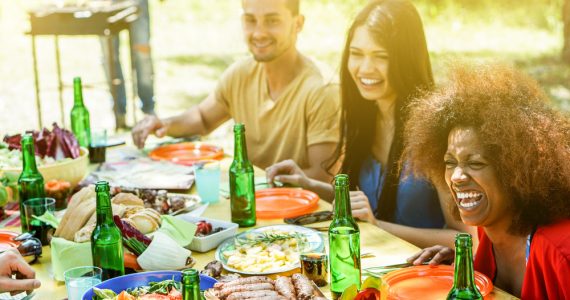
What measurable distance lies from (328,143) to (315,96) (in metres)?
0.27

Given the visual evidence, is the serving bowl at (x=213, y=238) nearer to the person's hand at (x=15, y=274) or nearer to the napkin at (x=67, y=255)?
the napkin at (x=67, y=255)

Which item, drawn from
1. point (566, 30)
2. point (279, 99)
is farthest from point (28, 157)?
point (566, 30)

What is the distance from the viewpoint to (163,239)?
2.15 m

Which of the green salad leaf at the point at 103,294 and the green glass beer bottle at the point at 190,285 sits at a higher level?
the green glass beer bottle at the point at 190,285

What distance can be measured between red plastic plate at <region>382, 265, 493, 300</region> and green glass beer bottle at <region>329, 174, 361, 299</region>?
0.10 meters

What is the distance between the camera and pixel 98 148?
3631mm

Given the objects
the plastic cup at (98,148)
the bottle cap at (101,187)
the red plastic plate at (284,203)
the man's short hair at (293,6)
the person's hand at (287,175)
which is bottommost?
the red plastic plate at (284,203)

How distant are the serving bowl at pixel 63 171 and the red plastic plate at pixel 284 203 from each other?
2.42ft

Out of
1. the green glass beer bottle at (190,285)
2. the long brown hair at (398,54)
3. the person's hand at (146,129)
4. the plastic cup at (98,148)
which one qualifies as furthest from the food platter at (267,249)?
the person's hand at (146,129)

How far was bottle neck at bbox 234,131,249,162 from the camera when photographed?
2.62m

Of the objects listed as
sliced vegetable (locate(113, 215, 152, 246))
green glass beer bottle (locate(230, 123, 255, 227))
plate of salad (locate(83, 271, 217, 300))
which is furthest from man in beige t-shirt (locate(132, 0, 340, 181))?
plate of salad (locate(83, 271, 217, 300))

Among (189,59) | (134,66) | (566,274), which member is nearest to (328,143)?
(566,274)

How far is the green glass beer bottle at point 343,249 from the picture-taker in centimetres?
198

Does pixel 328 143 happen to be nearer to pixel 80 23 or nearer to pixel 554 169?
pixel 554 169
